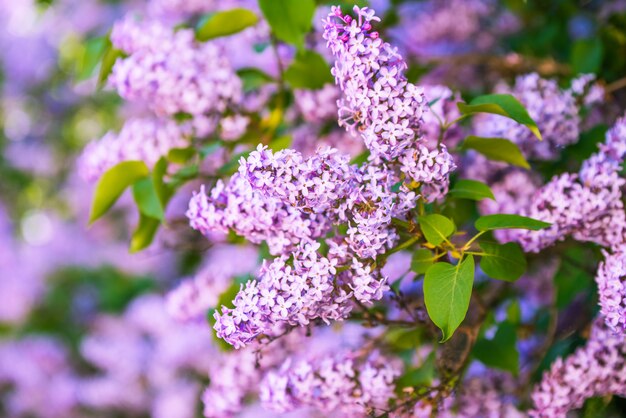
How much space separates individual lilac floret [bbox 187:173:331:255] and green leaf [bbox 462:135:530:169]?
0.26m

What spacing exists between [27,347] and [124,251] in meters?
0.53

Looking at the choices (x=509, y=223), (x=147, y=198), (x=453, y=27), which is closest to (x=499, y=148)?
(x=509, y=223)

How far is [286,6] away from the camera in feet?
4.35

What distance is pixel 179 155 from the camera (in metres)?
1.37

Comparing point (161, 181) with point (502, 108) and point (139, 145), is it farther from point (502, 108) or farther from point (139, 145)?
point (502, 108)

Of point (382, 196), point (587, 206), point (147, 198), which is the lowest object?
point (147, 198)

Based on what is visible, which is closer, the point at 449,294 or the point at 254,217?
the point at 449,294

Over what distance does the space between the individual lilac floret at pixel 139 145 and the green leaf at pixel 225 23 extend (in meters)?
0.17

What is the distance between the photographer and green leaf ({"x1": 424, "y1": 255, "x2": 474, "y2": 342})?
93cm

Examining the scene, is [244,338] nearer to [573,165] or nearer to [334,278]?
[334,278]

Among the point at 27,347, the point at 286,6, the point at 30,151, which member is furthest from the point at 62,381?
the point at 286,6

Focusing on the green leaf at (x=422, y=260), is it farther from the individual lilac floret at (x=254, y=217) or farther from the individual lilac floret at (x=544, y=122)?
the individual lilac floret at (x=544, y=122)

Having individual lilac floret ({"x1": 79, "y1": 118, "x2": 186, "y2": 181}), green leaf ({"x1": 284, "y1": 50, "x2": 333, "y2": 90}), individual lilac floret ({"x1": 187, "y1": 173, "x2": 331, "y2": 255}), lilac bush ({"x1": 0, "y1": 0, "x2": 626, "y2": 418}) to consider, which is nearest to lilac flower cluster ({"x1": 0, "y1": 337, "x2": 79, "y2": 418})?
lilac bush ({"x1": 0, "y1": 0, "x2": 626, "y2": 418})

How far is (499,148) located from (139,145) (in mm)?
623
